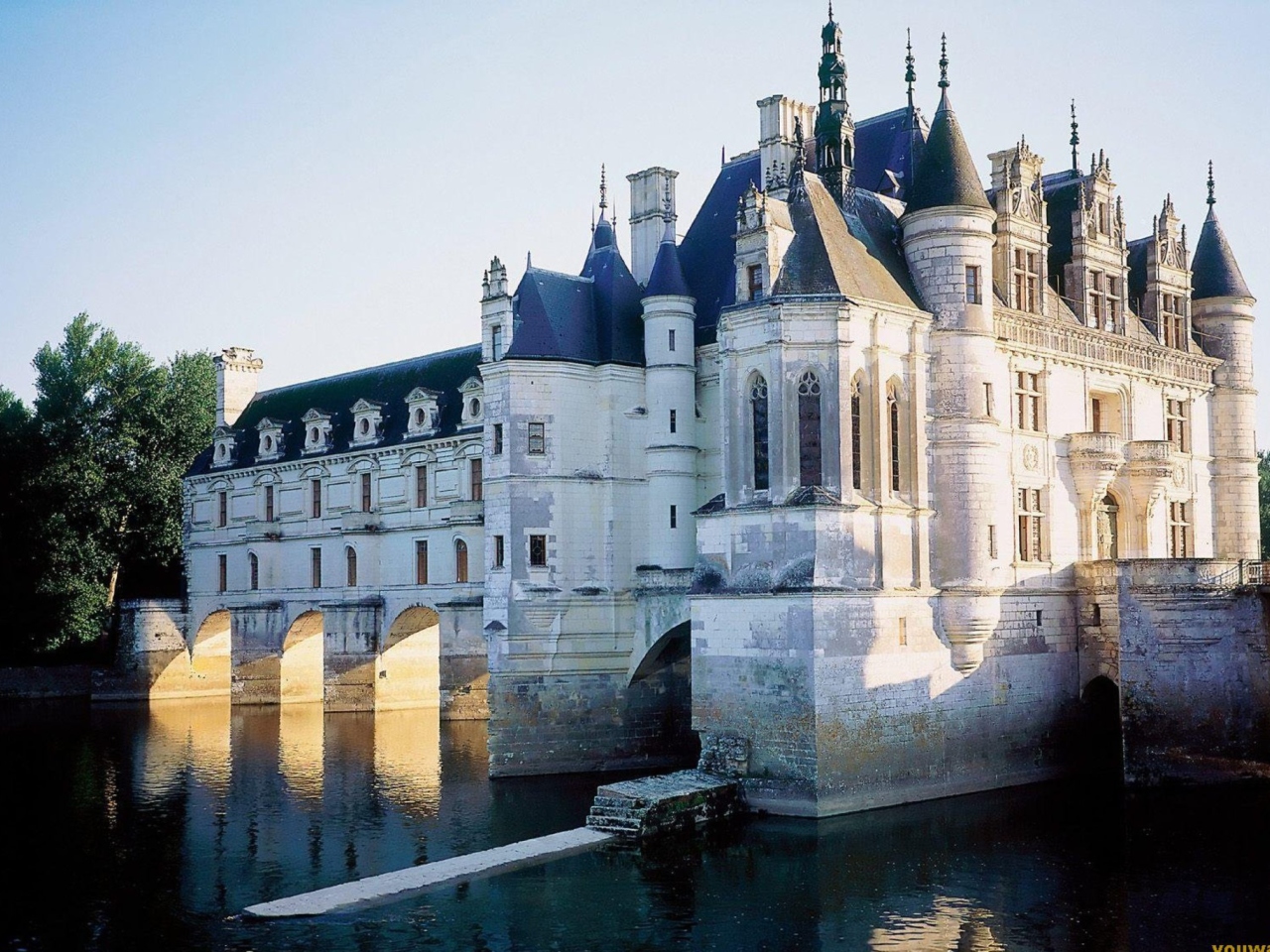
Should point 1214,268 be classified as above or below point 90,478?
above

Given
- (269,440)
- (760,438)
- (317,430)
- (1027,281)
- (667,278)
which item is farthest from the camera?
(269,440)

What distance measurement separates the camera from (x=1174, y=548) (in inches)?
1487

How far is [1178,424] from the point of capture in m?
38.4

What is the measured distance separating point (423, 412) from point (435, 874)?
27393mm

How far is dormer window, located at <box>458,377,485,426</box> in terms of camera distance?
46.1m

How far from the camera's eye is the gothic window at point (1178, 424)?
38188 millimetres

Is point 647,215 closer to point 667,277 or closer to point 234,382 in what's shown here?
point 667,277

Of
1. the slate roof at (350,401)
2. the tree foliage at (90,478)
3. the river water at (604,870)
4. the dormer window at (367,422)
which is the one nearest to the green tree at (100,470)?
the tree foliage at (90,478)

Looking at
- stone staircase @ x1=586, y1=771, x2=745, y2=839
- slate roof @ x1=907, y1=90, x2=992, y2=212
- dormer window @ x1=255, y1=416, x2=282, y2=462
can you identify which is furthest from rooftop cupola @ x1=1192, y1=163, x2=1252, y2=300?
dormer window @ x1=255, y1=416, x2=282, y2=462

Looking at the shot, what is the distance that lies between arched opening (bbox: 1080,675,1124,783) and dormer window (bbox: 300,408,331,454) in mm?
31139

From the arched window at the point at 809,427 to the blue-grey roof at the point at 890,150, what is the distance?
9077 mm

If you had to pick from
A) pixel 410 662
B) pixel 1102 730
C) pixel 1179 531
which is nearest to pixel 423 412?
pixel 410 662

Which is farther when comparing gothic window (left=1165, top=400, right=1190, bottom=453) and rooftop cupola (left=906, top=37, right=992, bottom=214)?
gothic window (left=1165, top=400, right=1190, bottom=453)

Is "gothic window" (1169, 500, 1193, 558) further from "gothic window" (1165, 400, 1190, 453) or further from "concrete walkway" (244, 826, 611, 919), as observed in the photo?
"concrete walkway" (244, 826, 611, 919)
